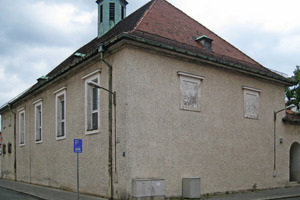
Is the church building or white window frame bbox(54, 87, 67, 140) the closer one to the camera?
the church building

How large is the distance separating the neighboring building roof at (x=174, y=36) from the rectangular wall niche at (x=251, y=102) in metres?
0.96

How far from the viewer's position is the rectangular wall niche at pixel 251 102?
17969mm

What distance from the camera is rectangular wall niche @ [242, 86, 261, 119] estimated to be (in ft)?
59.0

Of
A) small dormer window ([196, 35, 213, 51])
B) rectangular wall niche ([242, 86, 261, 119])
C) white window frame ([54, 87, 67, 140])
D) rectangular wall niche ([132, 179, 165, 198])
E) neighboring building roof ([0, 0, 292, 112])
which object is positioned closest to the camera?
rectangular wall niche ([132, 179, 165, 198])

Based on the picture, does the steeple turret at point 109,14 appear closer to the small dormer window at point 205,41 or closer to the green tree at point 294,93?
the small dormer window at point 205,41

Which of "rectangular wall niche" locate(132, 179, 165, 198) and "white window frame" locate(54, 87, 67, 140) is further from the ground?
"white window frame" locate(54, 87, 67, 140)

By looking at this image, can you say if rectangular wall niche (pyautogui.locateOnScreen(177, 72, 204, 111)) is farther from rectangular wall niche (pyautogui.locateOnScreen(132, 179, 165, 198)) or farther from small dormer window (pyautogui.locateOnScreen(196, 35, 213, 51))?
→ rectangular wall niche (pyautogui.locateOnScreen(132, 179, 165, 198))

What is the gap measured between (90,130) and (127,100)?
3398 millimetres

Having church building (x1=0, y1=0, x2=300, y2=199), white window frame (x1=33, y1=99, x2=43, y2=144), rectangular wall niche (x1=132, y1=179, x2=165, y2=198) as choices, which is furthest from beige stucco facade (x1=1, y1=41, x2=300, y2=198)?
white window frame (x1=33, y1=99, x2=43, y2=144)

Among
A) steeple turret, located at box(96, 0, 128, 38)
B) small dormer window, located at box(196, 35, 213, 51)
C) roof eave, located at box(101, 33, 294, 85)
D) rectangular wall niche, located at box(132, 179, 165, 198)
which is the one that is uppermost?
steeple turret, located at box(96, 0, 128, 38)

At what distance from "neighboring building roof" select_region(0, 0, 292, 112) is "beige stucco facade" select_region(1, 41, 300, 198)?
1.19 ft

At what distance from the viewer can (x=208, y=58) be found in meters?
15.9

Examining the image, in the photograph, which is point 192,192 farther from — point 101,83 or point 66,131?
point 66,131

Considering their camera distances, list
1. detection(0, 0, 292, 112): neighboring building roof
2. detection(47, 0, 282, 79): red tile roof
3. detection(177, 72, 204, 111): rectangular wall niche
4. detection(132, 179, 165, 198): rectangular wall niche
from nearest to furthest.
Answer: detection(132, 179, 165, 198): rectangular wall niche → detection(0, 0, 292, 112): neighboring building roof → detection(47, 0, 282, 79): red tile roof → detection(177, 72, 204, 111): rectangular wall niche
